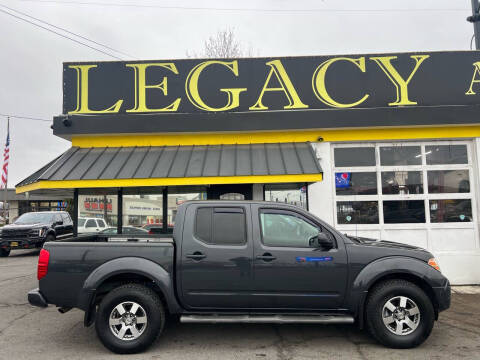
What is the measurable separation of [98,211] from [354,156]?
20.6ft

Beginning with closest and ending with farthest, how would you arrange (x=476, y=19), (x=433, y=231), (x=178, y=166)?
(x=178, y=166), (x=433, y=231), (x=476, y=19)

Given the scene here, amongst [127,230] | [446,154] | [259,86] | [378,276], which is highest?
[259,86]

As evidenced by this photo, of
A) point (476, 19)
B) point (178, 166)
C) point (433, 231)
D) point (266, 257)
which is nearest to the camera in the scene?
point (266, 257)

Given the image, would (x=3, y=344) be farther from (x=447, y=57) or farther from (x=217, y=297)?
(x=447, y=57)

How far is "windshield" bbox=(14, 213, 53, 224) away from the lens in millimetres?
14609

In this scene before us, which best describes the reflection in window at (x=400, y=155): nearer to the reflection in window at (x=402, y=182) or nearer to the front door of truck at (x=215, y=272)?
the reflection in window at (x=402, y=182)

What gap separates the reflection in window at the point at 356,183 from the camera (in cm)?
845

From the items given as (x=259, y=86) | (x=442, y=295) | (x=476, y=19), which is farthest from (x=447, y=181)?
(x=476, y=19)

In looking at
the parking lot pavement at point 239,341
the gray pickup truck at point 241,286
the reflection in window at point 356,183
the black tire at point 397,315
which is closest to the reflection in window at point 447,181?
the reflection in window at point 356,183

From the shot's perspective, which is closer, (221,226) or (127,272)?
(127,272)

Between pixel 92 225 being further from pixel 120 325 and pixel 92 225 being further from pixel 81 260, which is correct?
pixel 120 325

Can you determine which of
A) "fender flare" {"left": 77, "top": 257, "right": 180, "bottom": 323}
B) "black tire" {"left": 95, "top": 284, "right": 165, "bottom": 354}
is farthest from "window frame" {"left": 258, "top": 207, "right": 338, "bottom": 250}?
"black tire" {"left": 95, "top": 284, "right": 165, "bottom": 354}

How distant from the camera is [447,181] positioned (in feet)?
27.7

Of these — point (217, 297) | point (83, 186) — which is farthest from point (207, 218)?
point (83, 186)
